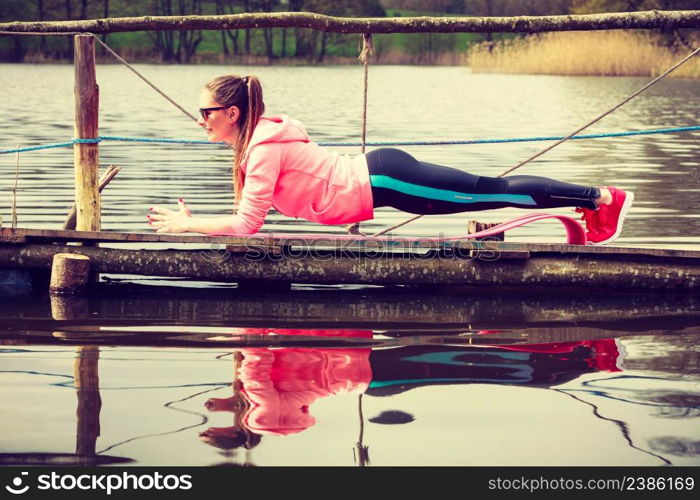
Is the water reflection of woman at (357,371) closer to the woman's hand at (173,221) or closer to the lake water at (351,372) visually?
the lake water at (351,372)

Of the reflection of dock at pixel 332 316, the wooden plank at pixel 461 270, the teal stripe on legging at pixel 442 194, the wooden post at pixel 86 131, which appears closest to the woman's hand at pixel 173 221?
the reflection of dock at pixel 332 316

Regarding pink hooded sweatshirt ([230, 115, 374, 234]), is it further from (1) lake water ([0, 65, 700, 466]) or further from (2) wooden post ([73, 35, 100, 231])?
(2) wooden post ([73, 35, 100, 231])

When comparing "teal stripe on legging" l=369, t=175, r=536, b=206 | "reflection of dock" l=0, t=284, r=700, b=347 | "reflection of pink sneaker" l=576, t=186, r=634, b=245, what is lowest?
"reflection of dock" l=0, t=284, r=700, b=347

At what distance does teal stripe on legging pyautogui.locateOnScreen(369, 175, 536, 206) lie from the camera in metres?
6.02

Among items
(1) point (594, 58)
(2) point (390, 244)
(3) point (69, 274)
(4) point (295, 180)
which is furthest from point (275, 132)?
(1) point (594, 58)

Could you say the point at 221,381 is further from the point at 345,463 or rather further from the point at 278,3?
the point at 278,3

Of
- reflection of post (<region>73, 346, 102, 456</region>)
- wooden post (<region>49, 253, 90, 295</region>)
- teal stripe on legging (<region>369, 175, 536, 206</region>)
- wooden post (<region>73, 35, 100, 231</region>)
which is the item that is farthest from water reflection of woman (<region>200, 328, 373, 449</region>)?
wooden post (<region>73, 35, 100, 231</region>)

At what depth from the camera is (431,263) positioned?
6598mm

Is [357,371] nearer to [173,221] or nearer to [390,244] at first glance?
[173,221]

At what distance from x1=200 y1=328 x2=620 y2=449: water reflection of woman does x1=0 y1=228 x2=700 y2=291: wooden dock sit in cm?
107

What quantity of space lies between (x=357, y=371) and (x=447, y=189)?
164 cm
